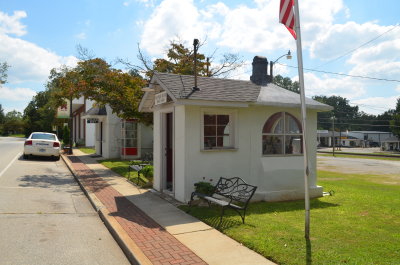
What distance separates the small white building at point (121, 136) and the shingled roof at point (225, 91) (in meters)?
11.3

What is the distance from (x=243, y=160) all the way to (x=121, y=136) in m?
13.6

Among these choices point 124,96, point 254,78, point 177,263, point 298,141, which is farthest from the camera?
point 124,96

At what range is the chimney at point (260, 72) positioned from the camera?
11.8m

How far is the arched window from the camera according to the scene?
1013cm

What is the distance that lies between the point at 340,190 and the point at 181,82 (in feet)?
21.8

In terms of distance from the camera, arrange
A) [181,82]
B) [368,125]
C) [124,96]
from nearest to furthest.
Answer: [181,82] → [124,96] → [368,125]

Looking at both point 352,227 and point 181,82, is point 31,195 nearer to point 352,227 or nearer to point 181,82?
point 181,82

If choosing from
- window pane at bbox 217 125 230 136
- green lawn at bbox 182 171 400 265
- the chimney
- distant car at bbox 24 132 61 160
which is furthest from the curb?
distant car at bbox 24 132 61 160

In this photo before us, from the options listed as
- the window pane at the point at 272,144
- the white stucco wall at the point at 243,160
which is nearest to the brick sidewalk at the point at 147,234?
the white stucco wall at the point at 243,160

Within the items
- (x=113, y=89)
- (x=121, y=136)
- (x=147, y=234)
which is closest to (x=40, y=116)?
(x=121, y=136)

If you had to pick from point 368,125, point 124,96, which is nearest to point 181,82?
point 124,96

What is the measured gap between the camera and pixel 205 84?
988 centimetres

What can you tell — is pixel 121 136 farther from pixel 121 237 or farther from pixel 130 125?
pixel 121 237

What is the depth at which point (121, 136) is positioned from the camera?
21.9 metres
